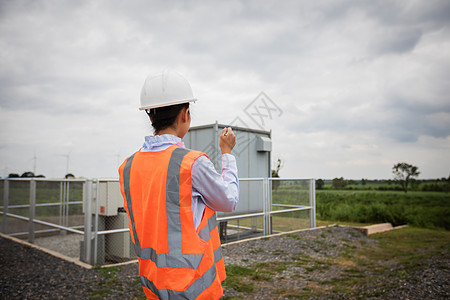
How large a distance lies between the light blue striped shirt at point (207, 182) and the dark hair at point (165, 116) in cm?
8

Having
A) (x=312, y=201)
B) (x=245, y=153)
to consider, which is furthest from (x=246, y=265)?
(x=312, y=201)

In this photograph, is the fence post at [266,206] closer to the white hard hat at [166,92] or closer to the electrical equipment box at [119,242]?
the electrical equipment box at [119,242]

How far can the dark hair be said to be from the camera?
1704mm

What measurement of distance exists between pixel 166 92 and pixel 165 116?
131 millimetres

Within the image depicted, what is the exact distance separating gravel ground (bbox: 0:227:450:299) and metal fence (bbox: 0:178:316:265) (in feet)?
2.34

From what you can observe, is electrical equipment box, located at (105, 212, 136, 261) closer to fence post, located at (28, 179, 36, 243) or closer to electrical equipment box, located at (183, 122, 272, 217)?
electrical equipment box, located at (183, 122, 272, 217)

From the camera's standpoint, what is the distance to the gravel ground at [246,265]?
15.6 ft

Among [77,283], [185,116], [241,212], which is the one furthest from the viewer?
[241,212]

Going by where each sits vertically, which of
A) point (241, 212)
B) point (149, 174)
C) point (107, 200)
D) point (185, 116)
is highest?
point (185, 116)

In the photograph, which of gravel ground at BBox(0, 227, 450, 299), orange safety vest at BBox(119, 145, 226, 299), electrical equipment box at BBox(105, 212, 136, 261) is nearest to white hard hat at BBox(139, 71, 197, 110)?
orange safety vest at BBox(119, 145, 226, 299)

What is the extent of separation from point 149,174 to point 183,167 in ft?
0.66

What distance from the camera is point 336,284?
5.61m

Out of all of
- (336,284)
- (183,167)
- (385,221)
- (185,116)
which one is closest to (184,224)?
(183,167)

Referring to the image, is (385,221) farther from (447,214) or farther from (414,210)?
(447,214)
